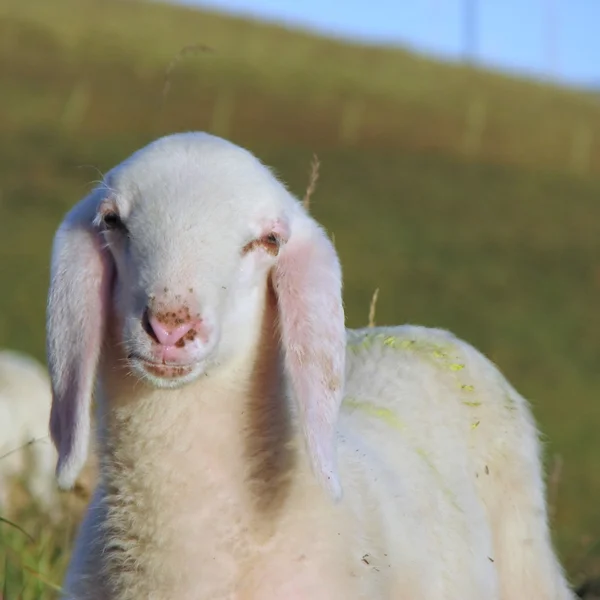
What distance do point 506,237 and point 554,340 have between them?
4998mm

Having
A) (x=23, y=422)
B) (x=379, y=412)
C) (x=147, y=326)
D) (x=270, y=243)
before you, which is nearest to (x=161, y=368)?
(x=147, y=326)

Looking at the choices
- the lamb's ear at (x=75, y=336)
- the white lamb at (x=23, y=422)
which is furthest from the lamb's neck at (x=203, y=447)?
the white lamb at (x=23, y=422)

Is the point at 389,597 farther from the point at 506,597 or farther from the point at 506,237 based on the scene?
the point at 506,237

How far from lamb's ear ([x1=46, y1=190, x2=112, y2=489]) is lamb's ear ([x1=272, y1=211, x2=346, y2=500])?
1.43 ft

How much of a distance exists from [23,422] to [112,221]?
4.90 meters

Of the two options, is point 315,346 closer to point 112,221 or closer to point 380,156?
point 112,221

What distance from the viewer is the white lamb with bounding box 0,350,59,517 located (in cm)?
638

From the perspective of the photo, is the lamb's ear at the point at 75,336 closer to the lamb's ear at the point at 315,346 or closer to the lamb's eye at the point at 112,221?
the lamb's eye at the point at 112,221

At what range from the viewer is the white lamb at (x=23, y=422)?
638cm

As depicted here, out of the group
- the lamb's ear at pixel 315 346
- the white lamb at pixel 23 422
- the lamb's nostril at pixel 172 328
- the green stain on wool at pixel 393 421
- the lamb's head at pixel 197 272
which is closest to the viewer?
the lamb's nostril at pixel 172 328

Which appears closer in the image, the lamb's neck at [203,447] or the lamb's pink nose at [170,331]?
the lamb's pink nose at [170,331]

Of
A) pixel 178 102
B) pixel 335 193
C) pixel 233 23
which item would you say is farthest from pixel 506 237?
pixel 233 23

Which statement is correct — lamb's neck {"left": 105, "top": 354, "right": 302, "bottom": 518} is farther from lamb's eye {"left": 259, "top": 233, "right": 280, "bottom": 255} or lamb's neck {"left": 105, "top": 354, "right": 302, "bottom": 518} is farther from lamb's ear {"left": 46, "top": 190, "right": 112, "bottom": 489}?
lamb's eye {"left": 259, "top": 233, "right": 280, "bottom": 255}

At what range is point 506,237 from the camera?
26219 mm
